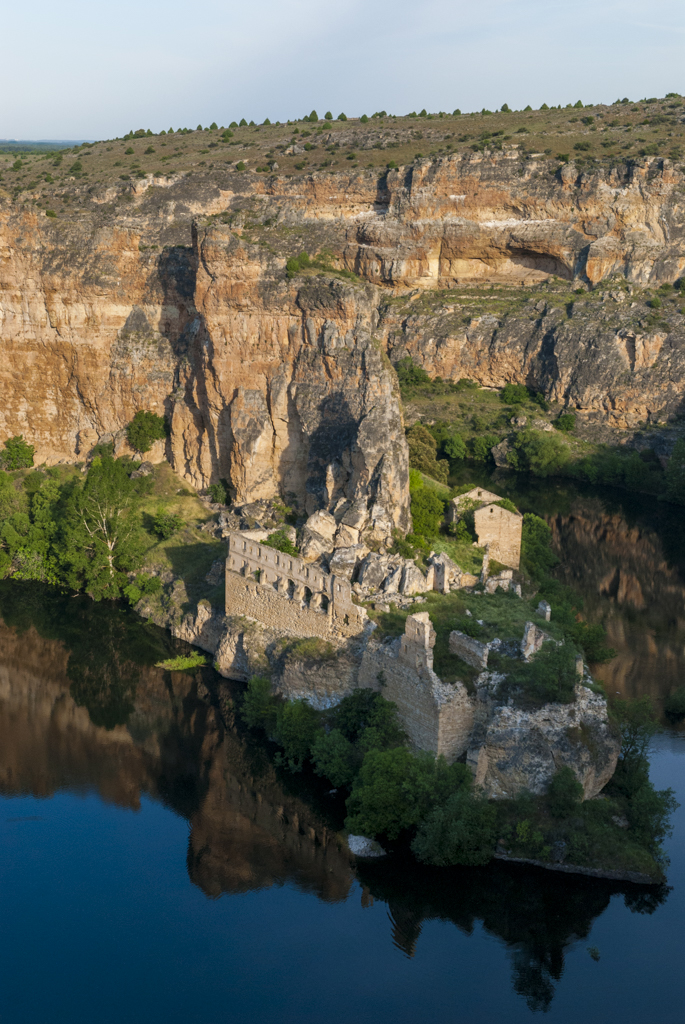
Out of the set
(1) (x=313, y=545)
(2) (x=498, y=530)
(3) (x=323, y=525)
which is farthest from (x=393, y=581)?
(2) (x=498, y=530)

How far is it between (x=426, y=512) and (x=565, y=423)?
34.6 meters

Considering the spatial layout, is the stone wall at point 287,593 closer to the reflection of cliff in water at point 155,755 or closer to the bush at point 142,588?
the reflection of cliff in water at point 155,755

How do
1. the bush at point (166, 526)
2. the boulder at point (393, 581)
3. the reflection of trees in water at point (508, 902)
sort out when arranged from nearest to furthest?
the reflection of trees in water at point (508, 902) → the boulder at point (393, 581) → the bush at point (166, 526)

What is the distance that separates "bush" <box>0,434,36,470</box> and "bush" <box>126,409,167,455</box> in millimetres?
5807

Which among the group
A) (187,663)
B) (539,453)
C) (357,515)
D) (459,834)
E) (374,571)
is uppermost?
(357,515)

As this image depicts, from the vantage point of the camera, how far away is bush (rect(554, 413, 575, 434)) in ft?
233

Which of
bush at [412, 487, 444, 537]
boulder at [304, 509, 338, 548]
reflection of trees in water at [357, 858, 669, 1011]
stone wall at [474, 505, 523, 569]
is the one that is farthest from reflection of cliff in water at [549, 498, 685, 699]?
reflection of trees in water at [357, 858, 669, 1011]

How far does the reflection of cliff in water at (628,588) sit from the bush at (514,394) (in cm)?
1705

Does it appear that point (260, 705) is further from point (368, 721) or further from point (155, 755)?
point (368, 721)

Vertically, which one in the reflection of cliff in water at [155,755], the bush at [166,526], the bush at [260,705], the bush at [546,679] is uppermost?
the bush at [546,679]

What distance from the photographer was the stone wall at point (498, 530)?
37875mm

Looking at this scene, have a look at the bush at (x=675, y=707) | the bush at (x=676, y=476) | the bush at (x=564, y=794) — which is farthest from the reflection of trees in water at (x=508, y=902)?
the bush at (x=676, y=476)

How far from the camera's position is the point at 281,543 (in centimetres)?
3528

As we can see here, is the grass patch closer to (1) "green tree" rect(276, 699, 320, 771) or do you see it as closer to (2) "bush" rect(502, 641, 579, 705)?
(1) "green tree" rect(276, 699, 320, 771)
